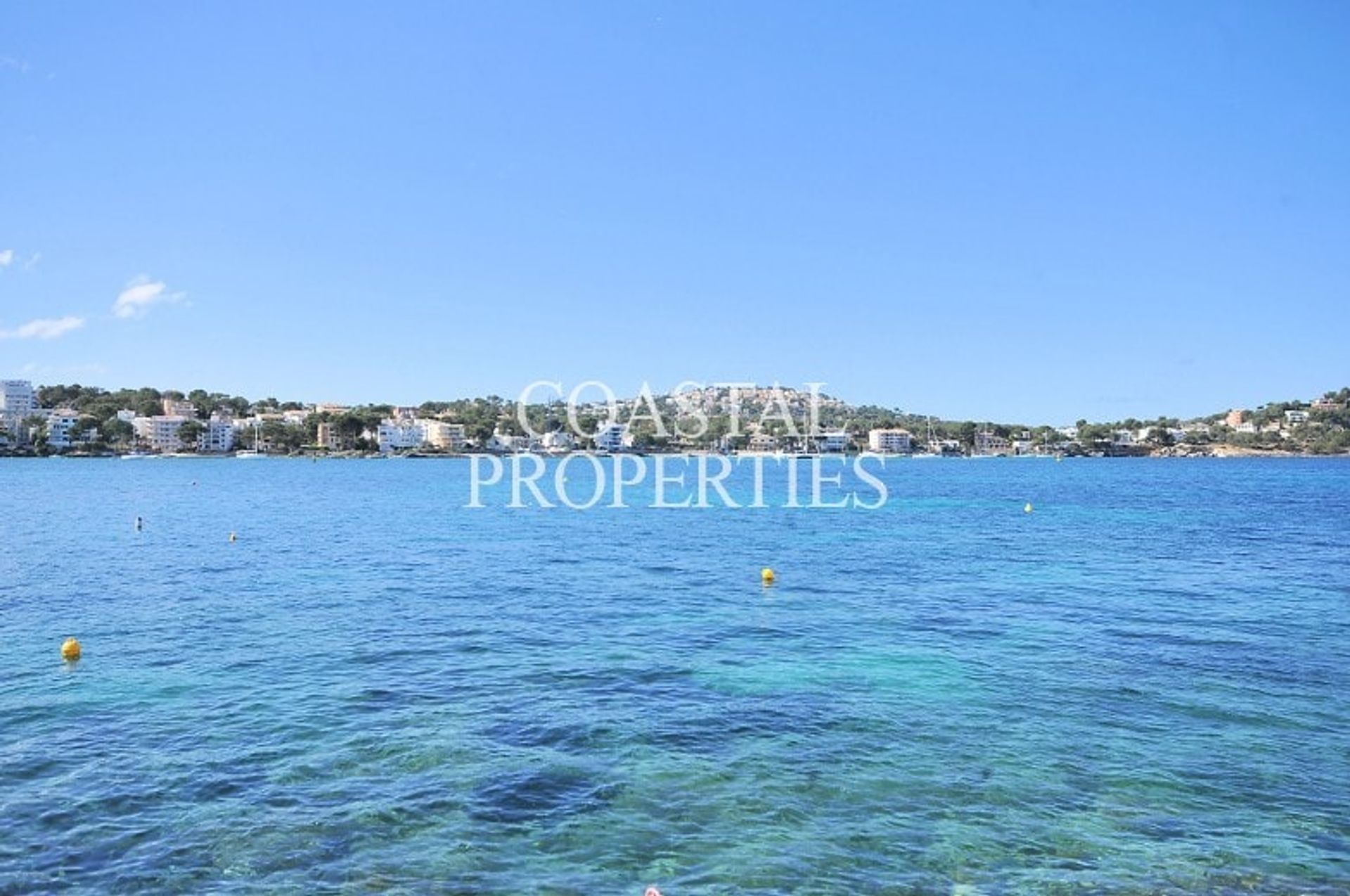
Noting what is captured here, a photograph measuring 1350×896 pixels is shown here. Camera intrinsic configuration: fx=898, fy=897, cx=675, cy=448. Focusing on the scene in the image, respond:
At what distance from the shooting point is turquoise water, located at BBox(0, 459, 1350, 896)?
1160cm

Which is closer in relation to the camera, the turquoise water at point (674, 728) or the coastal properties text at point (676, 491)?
the turquoise water at point (674, 728)

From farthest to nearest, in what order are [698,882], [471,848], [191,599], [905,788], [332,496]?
[332,496], [191,599], [905,788], [471,848], [698,882]

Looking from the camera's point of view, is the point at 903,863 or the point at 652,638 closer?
the point at 903,863

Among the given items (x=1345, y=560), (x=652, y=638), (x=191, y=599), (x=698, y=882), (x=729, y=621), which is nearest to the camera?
(x=698, y=882)

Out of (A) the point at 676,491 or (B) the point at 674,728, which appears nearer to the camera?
(B) the point at 674,728

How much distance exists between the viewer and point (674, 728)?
16766 millimetres

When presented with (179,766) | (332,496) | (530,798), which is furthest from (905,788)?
(332,496)

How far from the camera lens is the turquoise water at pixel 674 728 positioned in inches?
457

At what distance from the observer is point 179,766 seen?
14.7 m

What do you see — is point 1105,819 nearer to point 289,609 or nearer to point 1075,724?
point 1075,724

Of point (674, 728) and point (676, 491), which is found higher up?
point (674, 728)

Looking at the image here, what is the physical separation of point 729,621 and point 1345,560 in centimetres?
3294

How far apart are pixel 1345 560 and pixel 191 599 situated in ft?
162

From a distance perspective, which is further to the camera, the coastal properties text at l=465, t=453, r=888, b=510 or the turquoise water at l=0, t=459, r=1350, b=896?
the coastal properties text at l=465, t=453, r=888, b=510
